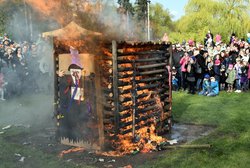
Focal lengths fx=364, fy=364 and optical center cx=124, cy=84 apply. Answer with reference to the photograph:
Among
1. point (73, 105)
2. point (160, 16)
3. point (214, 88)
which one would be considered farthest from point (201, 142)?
point (160, 16)

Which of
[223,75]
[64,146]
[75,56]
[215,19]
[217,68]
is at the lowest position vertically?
[64,146]

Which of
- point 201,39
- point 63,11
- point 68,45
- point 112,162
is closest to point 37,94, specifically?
point 63,11

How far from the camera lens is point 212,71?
646 inches

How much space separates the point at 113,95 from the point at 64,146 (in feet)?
6.33

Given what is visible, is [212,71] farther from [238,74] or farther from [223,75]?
[238,74]

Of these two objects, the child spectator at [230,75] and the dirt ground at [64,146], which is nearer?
the dirt ground at [64,146]

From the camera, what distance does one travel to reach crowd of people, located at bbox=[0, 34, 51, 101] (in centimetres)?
1681

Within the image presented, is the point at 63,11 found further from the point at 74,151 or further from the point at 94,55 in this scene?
the point at 74,151

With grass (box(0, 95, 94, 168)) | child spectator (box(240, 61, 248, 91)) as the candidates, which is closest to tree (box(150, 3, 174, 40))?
child spectator (box(240, 61, 248, 91))

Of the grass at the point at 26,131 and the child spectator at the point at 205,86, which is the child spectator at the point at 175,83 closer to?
the child spectator at the point at 205,86

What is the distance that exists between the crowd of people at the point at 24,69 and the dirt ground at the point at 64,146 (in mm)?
3436

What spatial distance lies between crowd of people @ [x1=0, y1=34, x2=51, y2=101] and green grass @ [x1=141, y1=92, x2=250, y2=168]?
681 cm

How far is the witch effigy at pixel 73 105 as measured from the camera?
843 centimetres

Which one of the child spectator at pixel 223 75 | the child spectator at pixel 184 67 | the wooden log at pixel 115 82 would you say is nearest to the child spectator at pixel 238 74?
the child spectator at pixel 223 75
